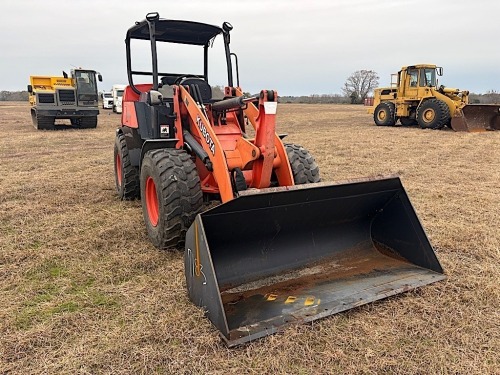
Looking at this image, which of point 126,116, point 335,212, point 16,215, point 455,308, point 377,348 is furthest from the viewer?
point 126,116

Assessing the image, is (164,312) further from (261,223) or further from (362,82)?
(362,82)

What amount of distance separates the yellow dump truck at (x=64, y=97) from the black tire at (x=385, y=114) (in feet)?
42.4

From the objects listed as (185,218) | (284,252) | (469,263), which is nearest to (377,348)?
(284,252)

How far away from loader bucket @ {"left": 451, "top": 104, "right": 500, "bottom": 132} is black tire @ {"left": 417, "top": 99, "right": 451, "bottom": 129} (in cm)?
39

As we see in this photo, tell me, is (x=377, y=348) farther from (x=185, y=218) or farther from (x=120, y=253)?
(x=120, y=253)

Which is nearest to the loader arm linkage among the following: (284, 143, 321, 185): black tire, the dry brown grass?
(284, 143, 321, 185): black tire

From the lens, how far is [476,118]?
54.2 ft

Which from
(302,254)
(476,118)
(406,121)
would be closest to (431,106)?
(476,118)

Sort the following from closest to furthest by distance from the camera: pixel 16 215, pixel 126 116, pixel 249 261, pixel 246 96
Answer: pixel 249 261
pixel 246 96
pixel 16 215
pixel 126 116

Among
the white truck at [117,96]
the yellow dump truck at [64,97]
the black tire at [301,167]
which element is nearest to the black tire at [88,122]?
the yellow dump truck at [64,97]

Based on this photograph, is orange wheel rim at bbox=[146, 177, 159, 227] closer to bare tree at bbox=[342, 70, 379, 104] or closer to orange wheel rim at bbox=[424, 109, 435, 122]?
orange wheel rim at bbox=[424, 109, 435, 122]

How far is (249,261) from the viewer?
340 centimetres

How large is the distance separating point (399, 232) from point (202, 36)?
12.2ft

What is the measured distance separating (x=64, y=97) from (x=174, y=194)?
1614 centimetres
